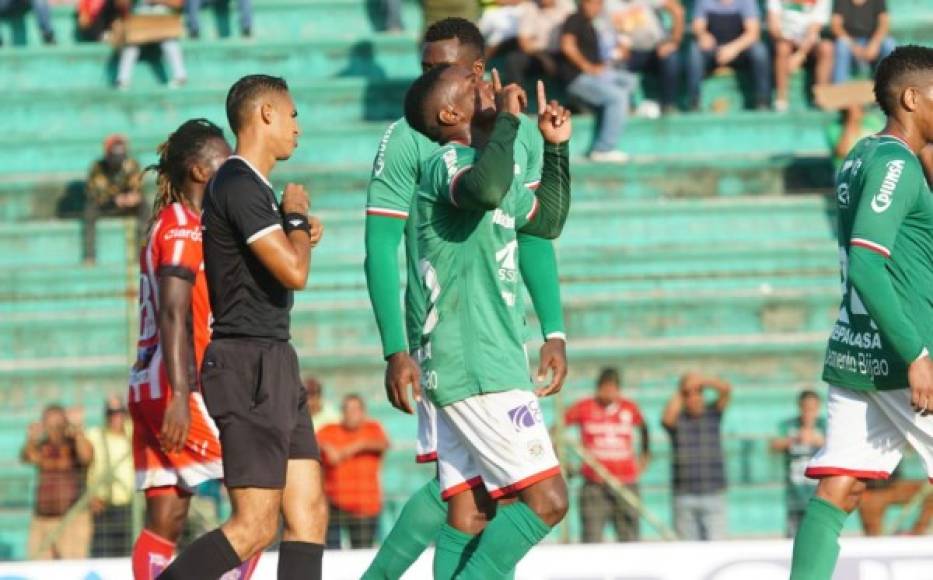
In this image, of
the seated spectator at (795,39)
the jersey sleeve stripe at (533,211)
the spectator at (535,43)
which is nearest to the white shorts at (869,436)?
the jersey sleeve stripe at (533,211)

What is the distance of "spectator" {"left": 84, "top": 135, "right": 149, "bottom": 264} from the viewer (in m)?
14.9

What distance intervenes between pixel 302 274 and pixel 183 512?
1.75 m

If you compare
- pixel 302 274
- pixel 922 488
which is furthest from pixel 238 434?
pixel 922 488

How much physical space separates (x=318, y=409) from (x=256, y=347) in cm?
562

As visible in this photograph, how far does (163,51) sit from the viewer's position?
1755 centimetres

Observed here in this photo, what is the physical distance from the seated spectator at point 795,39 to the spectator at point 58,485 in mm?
7719

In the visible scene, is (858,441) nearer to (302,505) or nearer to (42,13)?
(302,505)

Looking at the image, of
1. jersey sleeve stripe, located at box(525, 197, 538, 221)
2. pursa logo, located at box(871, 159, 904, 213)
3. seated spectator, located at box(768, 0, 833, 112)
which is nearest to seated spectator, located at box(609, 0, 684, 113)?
seated spectator, located at box(768, 0, 833, 112)

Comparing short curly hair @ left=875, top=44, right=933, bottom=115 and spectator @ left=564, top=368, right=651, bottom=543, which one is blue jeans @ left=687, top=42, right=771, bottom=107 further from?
short curly hair @ left=875, top=44, right=933, bottom=115

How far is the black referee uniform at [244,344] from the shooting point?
6.64 meters

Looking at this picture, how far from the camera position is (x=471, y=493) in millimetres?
6891

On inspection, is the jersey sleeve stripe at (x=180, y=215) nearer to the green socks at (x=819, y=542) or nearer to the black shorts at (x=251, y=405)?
the black shorts at (x=251, y=405)

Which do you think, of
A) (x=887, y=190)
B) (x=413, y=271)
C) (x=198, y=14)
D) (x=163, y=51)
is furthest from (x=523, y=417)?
(x=198, y=14)

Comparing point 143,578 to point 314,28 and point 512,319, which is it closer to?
point 512,319
